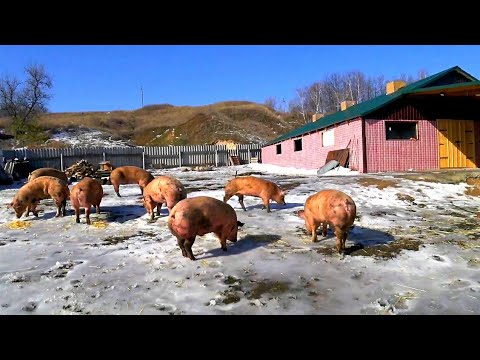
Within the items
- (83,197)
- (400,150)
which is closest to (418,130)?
(400,150)

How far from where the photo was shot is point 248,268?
17.8 ft

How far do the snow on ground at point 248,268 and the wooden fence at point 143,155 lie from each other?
21.1m

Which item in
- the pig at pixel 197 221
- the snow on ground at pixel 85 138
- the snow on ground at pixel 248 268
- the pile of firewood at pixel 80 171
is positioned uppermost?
the snow on ground at pixel 85 138

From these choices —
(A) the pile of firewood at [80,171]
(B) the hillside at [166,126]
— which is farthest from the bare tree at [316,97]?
(A) the pile of firewood at [80,171]

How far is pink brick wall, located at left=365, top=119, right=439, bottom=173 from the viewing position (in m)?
19.2

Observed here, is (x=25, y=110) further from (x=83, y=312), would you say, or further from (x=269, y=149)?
(x=83, y=312)

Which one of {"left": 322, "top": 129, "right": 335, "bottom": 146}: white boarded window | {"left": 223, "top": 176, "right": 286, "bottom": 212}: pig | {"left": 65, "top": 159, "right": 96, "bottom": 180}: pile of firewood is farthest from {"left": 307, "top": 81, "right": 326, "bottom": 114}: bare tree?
{"left": 223, "top": 176, "right": 286, "bottom": 212}: pig

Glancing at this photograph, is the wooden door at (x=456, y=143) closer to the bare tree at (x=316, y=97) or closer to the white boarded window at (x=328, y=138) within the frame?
the white boarded window at (x=328, y=138)

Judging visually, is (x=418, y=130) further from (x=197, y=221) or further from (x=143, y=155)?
(x=143, y=155)

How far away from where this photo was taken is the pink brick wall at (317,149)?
64.4 feet

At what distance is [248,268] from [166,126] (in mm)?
70334
